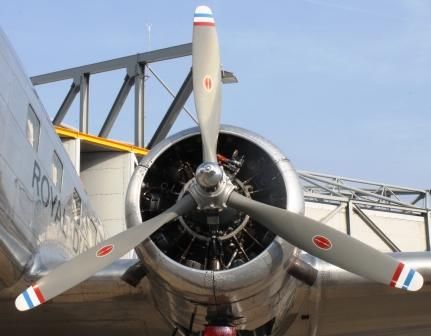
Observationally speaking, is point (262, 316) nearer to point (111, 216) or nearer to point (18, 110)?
point (18, 110)

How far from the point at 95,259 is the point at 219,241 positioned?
48.7 inches

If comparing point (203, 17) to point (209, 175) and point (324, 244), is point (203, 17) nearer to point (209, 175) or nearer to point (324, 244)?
point (209, 175)

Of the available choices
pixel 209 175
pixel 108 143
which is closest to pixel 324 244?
pixel 209 175

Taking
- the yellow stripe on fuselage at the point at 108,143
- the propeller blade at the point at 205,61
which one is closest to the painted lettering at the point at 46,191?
the propeller blade at the point at 205,61

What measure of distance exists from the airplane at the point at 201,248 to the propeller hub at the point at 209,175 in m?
0.01

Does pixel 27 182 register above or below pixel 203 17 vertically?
below

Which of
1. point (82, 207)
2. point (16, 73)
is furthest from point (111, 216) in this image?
point (16, 73)

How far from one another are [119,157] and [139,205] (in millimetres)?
13316

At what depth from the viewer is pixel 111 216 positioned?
67.3ft

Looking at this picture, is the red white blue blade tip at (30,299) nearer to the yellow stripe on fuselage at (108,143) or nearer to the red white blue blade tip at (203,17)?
the red white blue blade tip at (203,17)

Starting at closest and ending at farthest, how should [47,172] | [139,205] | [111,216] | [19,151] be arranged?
1. [139,205]
2. [19,151]
3. [47,172]
4. [111,216]

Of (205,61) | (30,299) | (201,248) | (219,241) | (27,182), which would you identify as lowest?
(30,299)

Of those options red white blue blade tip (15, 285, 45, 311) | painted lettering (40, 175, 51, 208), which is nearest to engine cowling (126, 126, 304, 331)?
red white blue blade tip (15, 285, 45, 311)

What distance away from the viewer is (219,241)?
296 inches
